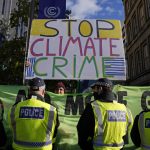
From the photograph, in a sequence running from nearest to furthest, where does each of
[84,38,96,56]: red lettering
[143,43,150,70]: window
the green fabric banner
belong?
the green fabric banner < [84,38,96,56]: red lettering < [143,43,150,70]: window

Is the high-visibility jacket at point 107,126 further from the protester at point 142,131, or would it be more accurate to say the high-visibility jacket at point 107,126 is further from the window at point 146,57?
the window at point 146,57

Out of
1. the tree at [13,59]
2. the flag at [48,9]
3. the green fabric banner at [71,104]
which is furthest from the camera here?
the tree at [13,59]

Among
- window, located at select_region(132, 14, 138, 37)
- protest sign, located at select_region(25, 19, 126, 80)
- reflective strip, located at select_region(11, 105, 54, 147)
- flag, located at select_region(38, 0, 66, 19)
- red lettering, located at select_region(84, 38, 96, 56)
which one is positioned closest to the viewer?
reflective strip, located at select_region(11, 105, 54, 147)

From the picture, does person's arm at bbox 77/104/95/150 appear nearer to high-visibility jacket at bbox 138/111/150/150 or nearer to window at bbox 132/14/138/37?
high-visibility jacket at bbox 138/111/150/150

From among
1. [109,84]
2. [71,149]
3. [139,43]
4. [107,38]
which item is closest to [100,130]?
[109,84]

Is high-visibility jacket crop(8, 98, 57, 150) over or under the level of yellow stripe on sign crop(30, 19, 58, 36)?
under

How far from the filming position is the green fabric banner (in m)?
5.73

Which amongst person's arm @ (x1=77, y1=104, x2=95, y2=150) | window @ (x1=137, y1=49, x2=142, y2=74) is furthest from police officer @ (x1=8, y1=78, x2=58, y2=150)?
window @ (x1=137, y1=49, x2=142, y2=74)

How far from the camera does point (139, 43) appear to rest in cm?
3338

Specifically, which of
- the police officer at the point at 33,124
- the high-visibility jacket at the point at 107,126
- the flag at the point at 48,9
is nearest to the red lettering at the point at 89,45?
the flag at the point at 48,9

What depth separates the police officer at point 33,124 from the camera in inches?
162

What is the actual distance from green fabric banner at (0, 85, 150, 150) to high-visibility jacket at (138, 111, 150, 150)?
115 centimetres

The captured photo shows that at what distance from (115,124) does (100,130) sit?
225 mm

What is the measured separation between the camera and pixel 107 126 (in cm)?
426
